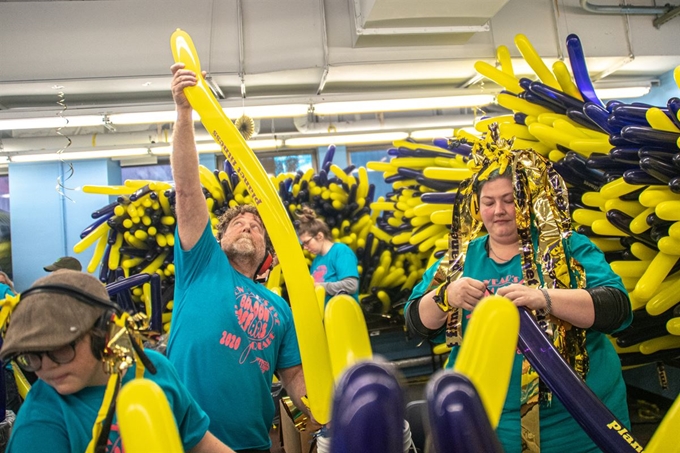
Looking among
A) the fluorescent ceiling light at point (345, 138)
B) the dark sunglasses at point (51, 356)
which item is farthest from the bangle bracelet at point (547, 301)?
the fluorescent ceiling light at point (345, 138)

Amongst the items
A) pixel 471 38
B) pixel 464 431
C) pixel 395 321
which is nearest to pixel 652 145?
pixel 464 431

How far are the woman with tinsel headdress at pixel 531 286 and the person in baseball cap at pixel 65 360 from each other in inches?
31.4

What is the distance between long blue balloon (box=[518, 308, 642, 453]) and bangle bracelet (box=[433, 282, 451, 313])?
1.12ft

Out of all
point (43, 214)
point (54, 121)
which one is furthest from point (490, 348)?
point (43, 214)

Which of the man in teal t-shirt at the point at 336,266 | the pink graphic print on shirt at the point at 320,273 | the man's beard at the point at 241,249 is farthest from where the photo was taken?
the pink graphic print on shirt at the point at 320,273

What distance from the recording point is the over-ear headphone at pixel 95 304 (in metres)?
0.88

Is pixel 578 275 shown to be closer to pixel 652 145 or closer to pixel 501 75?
Result: pixel 652 145

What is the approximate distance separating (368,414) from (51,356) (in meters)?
0.58

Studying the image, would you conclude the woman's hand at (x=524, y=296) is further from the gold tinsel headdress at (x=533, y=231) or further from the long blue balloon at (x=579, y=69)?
the long blue balloon at (x=579, y=69)

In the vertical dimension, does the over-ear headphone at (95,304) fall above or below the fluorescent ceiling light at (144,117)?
below

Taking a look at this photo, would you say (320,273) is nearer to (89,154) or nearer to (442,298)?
(442,298)

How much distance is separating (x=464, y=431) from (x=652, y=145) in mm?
1910

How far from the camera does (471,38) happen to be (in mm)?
5477

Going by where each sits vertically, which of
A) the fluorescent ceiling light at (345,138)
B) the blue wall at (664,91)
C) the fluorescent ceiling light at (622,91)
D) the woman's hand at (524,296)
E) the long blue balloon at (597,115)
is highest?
the blue wall at (664,91)
